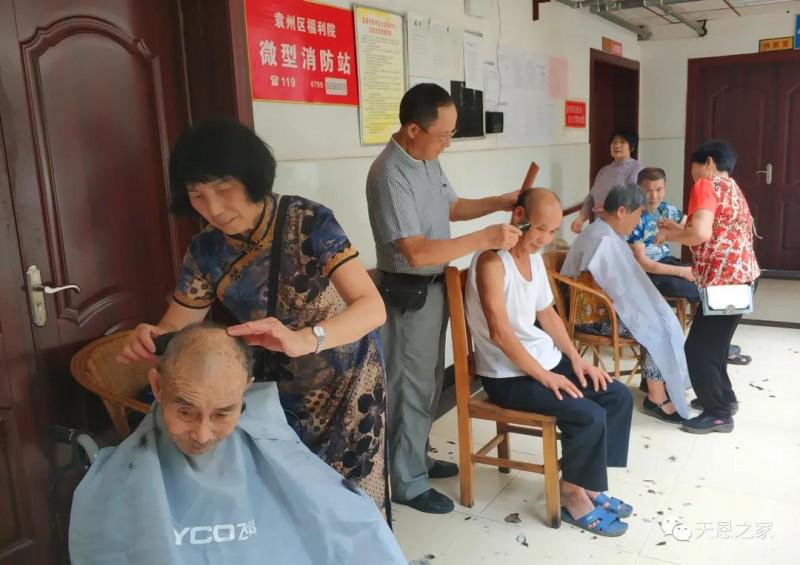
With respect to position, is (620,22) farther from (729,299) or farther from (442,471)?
(442,471)

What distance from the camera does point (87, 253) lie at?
1.99 meters

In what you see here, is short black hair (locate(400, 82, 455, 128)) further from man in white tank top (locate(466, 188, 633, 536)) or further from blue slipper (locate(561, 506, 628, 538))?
blue slipper (locate(561, 506, 628, 538))

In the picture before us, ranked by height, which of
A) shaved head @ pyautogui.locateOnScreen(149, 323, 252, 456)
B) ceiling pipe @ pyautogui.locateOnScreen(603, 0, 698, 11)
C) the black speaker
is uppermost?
ceiling pipe @ pyautogui.locateOnScreen(603, 0, 698, 11)

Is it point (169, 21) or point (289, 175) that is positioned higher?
point (169, 21)

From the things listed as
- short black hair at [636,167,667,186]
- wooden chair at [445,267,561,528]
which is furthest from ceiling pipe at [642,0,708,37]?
wooden chair at [445,267,561,528]

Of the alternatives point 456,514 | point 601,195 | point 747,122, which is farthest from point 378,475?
point 747,122

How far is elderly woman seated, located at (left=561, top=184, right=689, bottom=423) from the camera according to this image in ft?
10.3

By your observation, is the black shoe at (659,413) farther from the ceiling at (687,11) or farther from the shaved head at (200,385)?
the ceiling at (687,11)

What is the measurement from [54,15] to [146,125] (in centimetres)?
40

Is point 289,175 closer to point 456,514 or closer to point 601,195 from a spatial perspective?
point 456,514

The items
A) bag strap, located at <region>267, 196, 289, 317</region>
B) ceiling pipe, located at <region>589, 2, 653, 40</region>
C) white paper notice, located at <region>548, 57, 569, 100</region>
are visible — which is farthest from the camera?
ceiling pipe, located at <region>589, 2, 653, 40</region>

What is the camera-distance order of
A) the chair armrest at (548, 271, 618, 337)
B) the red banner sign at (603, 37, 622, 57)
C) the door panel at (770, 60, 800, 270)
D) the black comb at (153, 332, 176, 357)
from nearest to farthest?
the black comb at (153, 332, 176, 357) < the chair armrest at (548, 271, 618, 337) < the red banner sign at (603, 37, 622, 57) < the door panel at (770, 60, 800, 270)

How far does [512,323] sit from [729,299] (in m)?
1.20

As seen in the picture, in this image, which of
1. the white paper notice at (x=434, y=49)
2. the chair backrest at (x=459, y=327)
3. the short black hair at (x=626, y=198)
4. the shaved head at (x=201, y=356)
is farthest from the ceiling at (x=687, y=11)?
the shaved head at (x=201, y=356)
